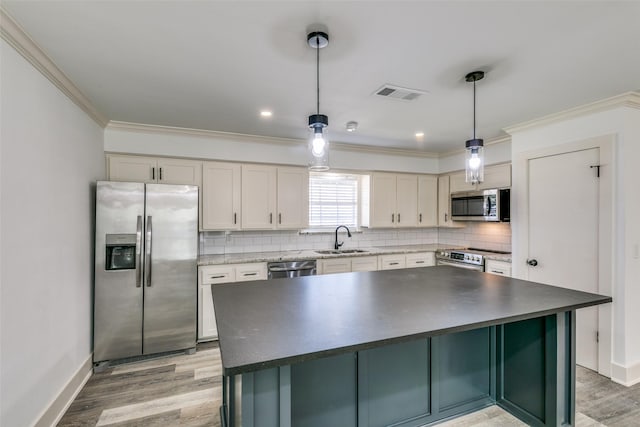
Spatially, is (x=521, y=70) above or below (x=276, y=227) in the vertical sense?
above

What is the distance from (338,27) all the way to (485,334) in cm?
221

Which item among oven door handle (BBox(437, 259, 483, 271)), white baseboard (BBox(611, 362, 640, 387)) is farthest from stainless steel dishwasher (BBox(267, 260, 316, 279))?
white baseboard (BBox(611, 362, 640, 387))

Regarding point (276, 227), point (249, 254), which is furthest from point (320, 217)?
point (249, 254)

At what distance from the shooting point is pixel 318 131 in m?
1.90

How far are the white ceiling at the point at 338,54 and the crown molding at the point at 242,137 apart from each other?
284 millimetres

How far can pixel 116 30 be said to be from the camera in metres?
1.72

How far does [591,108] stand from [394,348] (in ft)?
9.18

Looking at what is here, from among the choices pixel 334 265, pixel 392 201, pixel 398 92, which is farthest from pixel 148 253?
pixel 392 201

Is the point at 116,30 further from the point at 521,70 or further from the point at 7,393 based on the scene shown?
the point at 521,70

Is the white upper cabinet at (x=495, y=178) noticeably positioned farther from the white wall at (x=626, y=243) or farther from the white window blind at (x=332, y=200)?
the white window blind at (x=332, y=200)

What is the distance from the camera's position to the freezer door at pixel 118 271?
2.92 metres

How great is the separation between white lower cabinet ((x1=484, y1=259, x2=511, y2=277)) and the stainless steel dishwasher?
7.22 feet

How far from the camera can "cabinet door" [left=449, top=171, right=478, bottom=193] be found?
4.57m

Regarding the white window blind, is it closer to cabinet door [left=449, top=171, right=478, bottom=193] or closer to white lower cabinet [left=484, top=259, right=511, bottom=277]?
cabinet door [left=449, top=171, right=478, bottom=193]
